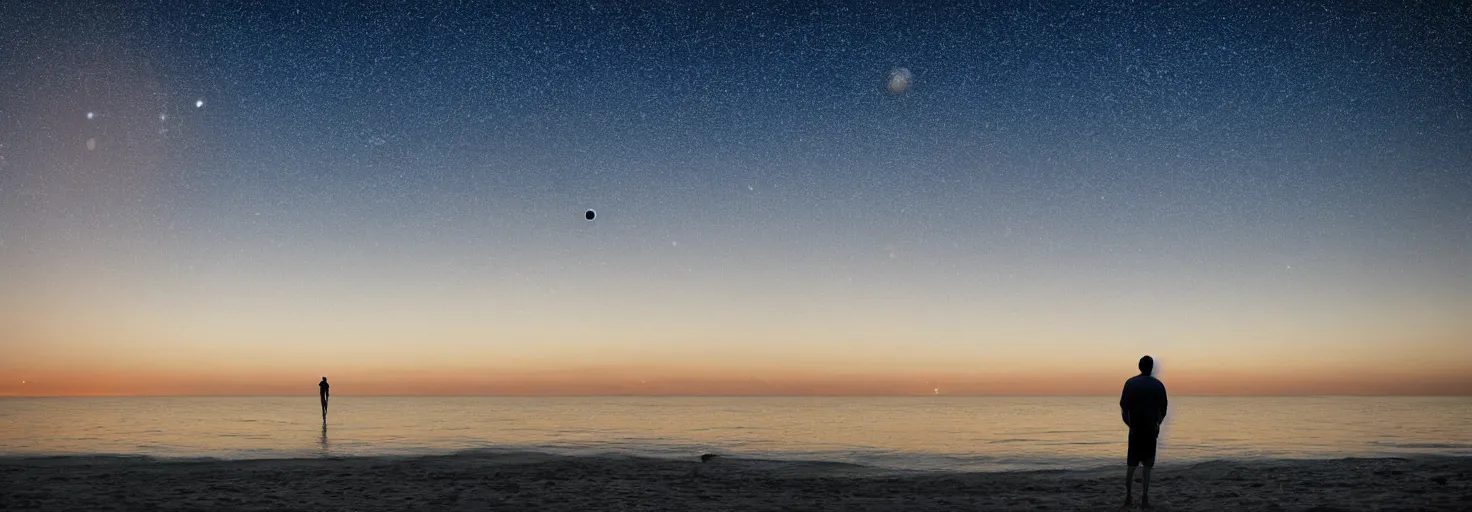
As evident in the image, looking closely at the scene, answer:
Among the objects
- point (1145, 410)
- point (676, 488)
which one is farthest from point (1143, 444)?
point (676, 488)

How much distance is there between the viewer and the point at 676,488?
17.0 meters

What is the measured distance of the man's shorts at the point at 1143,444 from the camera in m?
12.5

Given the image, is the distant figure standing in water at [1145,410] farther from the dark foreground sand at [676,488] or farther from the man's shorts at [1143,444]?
the dark foreground sand at [676,488]

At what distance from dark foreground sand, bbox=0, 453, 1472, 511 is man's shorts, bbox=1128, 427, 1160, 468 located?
106 centimetres

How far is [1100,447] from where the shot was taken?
116ft

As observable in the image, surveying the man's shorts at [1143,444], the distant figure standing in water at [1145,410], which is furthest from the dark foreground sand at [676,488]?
the distant figure standing in water at [1145,410]

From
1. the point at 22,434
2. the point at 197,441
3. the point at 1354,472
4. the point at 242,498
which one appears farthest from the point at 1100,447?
the point at 22,434

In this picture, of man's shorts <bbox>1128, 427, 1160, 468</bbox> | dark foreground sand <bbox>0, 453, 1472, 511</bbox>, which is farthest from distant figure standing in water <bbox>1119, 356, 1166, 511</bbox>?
dark foreground sand <bbox>0, 453, 1472, 511</bbox>

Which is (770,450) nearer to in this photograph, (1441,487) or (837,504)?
(837,504)

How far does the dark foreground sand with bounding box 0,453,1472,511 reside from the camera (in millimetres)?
13773

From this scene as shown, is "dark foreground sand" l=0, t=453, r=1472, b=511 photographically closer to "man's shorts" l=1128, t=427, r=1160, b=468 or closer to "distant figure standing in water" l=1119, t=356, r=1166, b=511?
"man's shorts" l=1128, t=427, r=1160, b=468

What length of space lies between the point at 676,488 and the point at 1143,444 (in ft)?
27.6

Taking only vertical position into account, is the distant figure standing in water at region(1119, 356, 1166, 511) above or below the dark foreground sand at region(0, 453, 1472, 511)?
above

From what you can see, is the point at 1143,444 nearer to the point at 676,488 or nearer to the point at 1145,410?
the point at 1145,410
